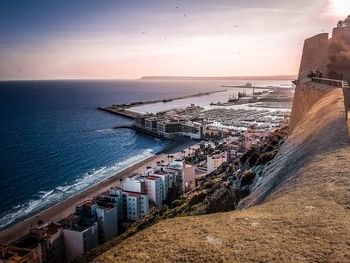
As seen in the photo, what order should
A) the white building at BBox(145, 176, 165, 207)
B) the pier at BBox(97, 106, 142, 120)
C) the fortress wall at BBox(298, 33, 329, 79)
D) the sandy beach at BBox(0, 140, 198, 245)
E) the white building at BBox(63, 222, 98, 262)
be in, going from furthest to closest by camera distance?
1. the pier at BBox(97, 106, 142, 120)
2. the white building at BBox(145, 176, 165, 207)
3. the sandy beach at BBox(0, 140, 198, 245)
4. the white building at BBox(63, 222, 98, 262)
5. the fortress wall at BBox(298, 33, 329, 79)

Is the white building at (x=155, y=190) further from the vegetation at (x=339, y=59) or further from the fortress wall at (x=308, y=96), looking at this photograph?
the fortress wall at (x=308, y=96)

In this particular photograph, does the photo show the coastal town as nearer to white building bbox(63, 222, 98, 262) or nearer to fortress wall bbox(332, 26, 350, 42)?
white building bbox(63, 222, 98, 262)

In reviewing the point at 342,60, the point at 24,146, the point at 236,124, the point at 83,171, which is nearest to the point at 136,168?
A: the point at 83,171

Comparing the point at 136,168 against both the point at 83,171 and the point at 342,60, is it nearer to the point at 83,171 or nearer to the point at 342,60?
the point at 83,171

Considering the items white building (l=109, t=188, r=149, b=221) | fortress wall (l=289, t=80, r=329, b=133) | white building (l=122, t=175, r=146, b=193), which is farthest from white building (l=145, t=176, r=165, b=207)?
fortress wall (l=289, t=80, r=329, b=133)

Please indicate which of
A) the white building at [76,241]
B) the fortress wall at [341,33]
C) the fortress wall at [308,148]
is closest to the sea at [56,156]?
the white building at [76,241]

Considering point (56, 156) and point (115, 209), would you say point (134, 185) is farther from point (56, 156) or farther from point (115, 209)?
point (56, 156)

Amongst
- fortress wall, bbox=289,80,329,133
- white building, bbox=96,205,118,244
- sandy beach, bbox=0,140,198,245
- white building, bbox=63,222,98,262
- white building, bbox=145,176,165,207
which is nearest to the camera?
fortress wall, bbox=289,80,329,133
